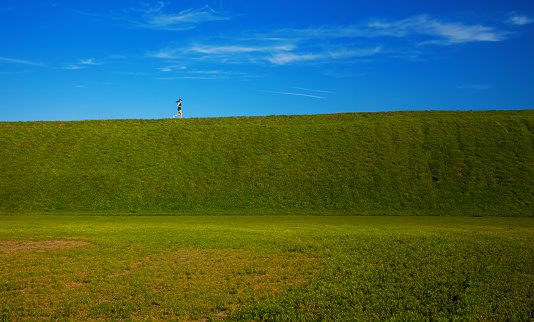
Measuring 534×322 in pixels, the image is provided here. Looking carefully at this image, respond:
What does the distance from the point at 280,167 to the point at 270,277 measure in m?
24.4

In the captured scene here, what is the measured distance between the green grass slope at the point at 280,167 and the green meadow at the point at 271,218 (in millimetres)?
209

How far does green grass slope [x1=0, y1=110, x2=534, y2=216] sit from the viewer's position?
2805 cm

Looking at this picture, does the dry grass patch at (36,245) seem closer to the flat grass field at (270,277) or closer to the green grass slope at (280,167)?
the flat grass field at (270,277)

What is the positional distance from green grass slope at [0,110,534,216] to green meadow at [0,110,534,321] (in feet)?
0.69

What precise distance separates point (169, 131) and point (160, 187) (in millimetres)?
14060

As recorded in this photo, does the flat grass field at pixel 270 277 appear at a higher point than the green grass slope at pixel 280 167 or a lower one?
lower

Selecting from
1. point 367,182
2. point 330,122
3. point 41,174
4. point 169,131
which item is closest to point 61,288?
point 367,182

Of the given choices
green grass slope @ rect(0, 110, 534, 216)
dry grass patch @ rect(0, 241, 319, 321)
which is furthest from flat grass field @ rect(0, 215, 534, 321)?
green grass slope @ rect(0, 110, 534, 216)

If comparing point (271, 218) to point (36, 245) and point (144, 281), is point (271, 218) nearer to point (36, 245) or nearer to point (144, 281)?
point (36, 245)

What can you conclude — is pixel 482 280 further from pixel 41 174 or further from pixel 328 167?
pixel 41 174

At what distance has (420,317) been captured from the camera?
279 inches

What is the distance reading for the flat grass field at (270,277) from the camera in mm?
7496

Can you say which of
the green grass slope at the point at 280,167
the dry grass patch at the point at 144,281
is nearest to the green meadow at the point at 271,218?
the dry grass patch at the point at 144,281

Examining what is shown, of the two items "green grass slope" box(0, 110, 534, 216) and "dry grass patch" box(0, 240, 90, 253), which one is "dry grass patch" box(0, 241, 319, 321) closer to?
"dry grass patch" box(0, 240, 90, 253)
